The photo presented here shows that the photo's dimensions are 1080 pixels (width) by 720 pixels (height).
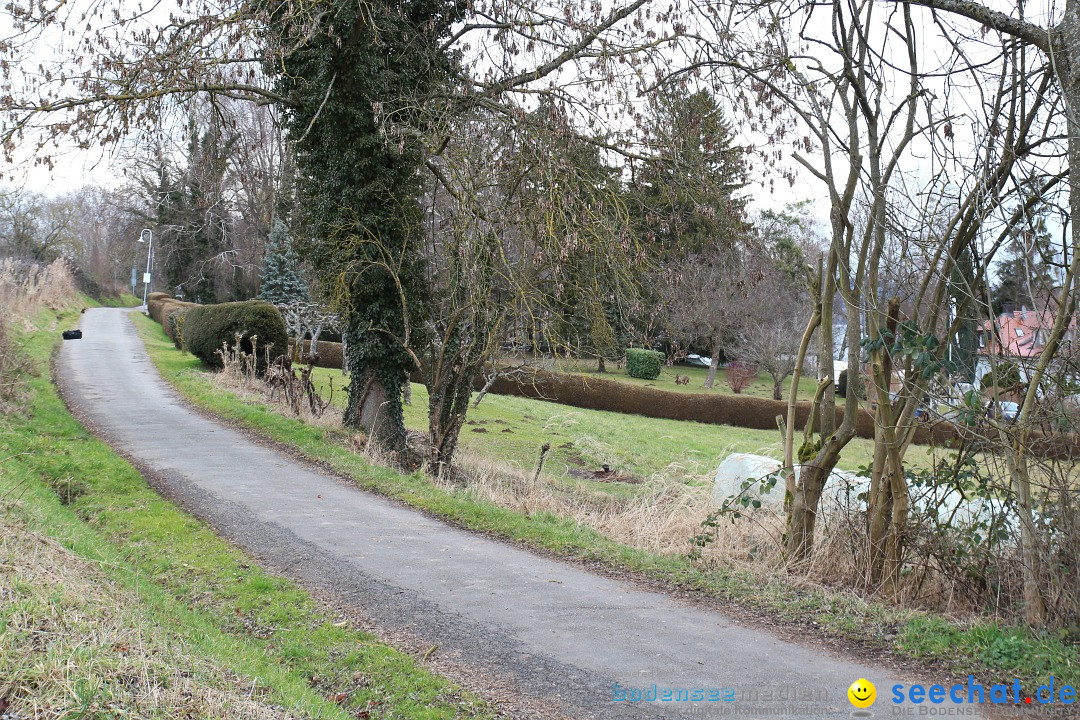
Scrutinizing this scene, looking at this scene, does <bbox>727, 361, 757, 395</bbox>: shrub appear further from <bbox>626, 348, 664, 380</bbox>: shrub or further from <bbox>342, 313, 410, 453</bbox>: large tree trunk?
<bbox>342, 313, 410, 453</bbox>: large tree trunk

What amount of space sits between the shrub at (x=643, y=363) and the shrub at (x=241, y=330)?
2182 cm

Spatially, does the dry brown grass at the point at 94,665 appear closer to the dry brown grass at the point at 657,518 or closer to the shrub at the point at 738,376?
the dry brown grass at the point at 657,518

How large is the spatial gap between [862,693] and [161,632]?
13.3 feet

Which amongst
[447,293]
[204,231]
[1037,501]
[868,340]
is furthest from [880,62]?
[204,231]

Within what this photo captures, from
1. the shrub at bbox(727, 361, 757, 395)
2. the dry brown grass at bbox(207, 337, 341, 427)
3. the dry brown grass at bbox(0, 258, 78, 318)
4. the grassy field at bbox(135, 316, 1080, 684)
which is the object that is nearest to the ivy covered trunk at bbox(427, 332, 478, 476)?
the grassy field at bbox(135, 316, 1080, 684)

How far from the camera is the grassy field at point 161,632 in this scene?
11.9 ft

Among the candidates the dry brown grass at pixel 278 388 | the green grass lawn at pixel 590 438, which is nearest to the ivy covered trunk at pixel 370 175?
the dry brown grass at pixel 278 388

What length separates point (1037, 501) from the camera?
5684mm

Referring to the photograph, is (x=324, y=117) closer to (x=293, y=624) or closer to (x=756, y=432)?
(x=293, y=624)

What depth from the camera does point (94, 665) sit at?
3.71m

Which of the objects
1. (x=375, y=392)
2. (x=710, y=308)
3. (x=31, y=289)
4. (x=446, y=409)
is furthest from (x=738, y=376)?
(x=31, y=289)

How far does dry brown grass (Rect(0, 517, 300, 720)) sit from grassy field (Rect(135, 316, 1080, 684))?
385 cm

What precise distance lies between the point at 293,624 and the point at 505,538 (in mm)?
3049

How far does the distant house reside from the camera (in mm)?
5613
